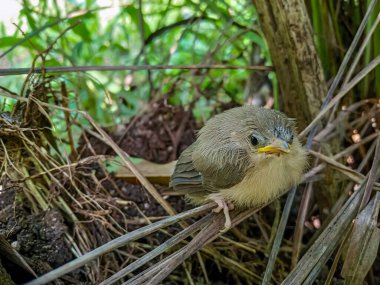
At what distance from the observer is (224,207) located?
1848mm

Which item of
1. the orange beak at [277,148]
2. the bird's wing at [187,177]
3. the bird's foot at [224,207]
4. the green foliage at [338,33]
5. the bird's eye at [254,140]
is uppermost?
Result: the green foliage at [338,33]

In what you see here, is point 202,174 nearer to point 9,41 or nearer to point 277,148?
point 277,148

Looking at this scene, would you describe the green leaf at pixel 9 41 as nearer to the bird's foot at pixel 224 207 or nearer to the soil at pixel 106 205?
the soil at pixel 106 205

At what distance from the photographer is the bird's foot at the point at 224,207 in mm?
1790

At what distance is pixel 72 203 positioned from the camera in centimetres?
207

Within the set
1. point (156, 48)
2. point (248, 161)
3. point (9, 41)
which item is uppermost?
point (9, 41)

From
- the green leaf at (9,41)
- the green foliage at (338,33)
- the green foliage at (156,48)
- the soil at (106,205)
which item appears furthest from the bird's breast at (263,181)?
the green leaf at (9,41)

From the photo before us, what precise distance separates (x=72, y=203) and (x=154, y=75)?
4.56 ft

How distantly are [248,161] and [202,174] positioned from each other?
22 cm

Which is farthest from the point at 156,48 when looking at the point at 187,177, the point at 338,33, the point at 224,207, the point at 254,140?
the point at 224,207

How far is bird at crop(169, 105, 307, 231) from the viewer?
1.85 meters

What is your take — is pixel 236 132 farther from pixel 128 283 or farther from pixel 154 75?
pixel 154 75

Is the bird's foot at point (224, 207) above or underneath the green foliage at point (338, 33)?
underneath

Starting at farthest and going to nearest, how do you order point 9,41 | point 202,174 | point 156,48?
point 156,48 → point 9,41 → point 202,174
